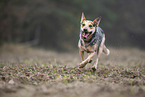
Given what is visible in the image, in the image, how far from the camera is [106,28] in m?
26.0

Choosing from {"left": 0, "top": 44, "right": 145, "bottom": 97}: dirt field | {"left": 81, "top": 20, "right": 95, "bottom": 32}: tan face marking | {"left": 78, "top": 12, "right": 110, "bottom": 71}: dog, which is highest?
{"left": 81, "top": 20, "right": 95, "bottom": 32}: tan face marking

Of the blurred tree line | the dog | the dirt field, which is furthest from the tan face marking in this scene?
the blurred tree line

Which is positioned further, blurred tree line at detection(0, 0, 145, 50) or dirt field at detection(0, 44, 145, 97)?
blurred tree line at detection(0, 0, 145, 50)

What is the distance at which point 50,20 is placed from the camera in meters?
22.1

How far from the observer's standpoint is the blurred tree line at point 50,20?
63.0 feet

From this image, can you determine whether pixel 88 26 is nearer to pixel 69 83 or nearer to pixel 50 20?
pixel 69 83

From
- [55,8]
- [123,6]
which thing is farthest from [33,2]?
[123,6]

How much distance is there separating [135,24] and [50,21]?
12457 millimetres

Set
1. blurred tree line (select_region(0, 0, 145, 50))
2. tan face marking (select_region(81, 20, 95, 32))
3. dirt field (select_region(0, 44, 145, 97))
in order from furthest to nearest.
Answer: blurred tree line (select_region(0, 0, 145, 50)), tan face marking (select_region(81, 20, 95, 32)), dirt field (select_region(0, 44, 145, 97))

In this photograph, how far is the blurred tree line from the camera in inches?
756

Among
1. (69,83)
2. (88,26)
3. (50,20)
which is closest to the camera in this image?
(69,83)

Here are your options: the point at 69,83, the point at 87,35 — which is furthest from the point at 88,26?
the point at 69,83

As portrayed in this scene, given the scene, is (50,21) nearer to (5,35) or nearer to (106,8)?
(5,35)

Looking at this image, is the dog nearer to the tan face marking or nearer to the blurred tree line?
the tan face marking
